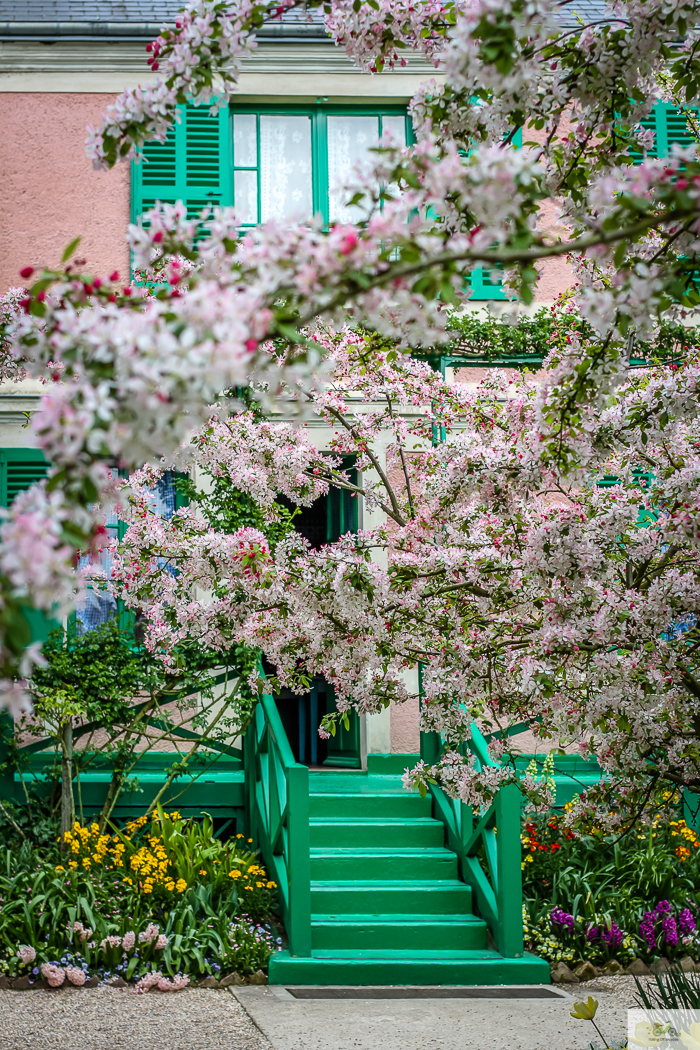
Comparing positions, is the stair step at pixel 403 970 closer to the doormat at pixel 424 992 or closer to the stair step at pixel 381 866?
the doormat at pixel 424 992

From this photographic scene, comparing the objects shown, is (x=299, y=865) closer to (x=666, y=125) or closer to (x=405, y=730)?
(x=405, y=730)

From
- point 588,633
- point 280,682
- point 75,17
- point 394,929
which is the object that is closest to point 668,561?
point 588,633

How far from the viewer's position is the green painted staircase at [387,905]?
5.18m

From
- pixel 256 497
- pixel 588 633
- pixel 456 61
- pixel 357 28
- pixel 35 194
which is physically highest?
pixel 35 194

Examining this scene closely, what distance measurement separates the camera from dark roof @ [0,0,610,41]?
25.4ft

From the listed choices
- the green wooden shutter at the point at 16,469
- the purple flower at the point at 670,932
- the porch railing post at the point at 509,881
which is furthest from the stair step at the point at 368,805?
the green wooden shutter at the point at 16,469

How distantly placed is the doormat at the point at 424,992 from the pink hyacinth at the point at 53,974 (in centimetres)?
112

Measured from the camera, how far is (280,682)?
4.45 meters

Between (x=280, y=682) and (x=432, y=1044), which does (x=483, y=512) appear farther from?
(x=432, y=1044)

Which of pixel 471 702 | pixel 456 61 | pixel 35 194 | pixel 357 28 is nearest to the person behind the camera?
pixel 456 61

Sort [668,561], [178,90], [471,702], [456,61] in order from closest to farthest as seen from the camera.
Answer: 1. [456,61]
2. [178,90]
3. [668,561]
4. [471,702]

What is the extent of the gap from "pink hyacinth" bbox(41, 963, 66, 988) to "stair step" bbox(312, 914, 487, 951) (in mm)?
1356

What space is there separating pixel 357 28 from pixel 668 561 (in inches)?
89.8

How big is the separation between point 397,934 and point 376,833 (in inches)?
32.5
